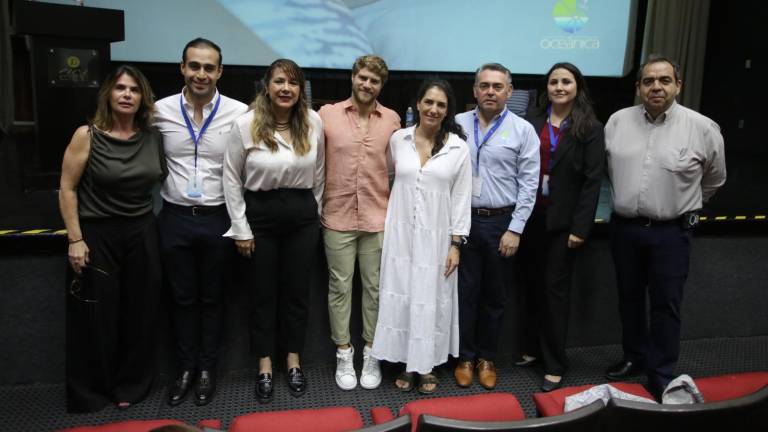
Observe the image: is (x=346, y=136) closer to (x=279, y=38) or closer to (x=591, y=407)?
(x=591, y=407)

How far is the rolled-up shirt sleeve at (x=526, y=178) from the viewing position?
8.46 ft

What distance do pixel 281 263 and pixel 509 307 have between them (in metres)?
1.30

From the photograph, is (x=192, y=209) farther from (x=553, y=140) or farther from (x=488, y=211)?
(x=553, y=140)

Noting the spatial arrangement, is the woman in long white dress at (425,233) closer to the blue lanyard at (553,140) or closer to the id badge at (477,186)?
the id badge at (477,186)

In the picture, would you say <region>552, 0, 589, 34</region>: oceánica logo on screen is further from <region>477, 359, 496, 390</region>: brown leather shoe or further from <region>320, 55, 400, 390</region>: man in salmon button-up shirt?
<region>477, 359, 496, 390</region>: brown leather shoe

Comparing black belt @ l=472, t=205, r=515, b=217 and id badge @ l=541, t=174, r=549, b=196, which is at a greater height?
id badge @ l=541, t=174, r=549, b=196

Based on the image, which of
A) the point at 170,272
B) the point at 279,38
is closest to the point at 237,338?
the point at 170,272

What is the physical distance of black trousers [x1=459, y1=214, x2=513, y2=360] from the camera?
265 centimetres

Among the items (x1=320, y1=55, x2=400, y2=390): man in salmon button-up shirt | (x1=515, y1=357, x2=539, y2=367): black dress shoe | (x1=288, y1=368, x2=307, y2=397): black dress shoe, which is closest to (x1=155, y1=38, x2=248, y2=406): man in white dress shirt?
(x1=320, y1=55, x2=400, y2=390): man in salmon button-up shirt

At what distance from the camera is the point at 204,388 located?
262 centimetres

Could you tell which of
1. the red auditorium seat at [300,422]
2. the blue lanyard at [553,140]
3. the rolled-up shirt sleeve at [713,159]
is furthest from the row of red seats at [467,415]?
the blue lanyard at [553,140]

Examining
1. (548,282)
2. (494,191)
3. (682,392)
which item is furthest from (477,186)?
(682,392)

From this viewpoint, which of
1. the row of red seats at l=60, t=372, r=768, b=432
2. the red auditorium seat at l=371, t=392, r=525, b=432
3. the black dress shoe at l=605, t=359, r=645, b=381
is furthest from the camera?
the black dress shoe at l=605, t=359, r=645, b=381

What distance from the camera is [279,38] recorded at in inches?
231
